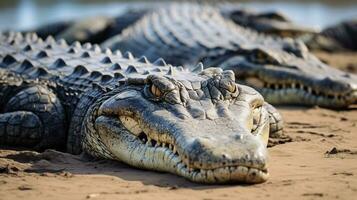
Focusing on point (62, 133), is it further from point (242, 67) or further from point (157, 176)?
point (242, 67)

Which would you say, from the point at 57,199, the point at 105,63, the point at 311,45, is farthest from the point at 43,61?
the point at 311,45

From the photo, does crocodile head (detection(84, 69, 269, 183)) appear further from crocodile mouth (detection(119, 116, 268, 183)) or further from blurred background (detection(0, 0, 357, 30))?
blurred background (detection(0, 0, 357, 30))

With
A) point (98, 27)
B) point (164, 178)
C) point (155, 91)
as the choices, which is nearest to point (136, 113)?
point (155, 91)

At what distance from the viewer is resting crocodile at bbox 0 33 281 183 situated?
12.8 ft

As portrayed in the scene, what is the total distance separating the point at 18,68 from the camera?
247 inches

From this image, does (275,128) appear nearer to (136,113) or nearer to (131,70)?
(131,70)

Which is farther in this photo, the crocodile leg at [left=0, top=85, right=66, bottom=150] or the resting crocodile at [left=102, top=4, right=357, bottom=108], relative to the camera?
the resting crocodile at [left=102, top=4, right=357, bottom=108]

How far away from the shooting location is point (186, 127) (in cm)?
414

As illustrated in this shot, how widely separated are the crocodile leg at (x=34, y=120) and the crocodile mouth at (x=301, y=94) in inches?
118

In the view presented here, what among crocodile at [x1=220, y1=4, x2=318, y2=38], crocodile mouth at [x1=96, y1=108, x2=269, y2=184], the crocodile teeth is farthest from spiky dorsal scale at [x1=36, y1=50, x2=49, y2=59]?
crocodile at [x1=220, y1=4, x2=318, y2=38]

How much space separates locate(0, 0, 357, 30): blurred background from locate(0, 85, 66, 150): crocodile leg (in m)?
12.6

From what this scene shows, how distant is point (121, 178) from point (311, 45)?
9.96 m

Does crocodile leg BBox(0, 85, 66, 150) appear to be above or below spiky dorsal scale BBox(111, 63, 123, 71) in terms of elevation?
below

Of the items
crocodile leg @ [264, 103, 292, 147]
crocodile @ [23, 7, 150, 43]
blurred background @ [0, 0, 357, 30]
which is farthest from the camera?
blurred background @ [0, 0, 357, 30]
